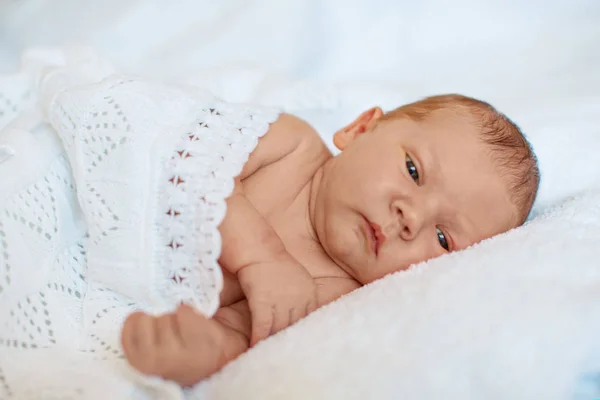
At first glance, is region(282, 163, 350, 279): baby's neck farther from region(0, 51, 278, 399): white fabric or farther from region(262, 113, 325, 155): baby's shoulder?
region(0, 51, 278, 399): white fabric

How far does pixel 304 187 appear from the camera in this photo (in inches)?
45.9

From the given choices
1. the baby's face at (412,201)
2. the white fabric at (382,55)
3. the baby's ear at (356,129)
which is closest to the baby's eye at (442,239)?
the baby's face at (412,201)

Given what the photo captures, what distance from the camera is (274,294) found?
0.89 m

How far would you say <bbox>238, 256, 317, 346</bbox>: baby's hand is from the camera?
0.89 m

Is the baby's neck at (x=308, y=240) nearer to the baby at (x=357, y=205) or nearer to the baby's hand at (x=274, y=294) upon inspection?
the baby at (x=357, y=205)

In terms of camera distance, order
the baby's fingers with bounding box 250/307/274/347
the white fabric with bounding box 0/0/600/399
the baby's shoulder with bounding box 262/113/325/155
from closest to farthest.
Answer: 1. the baby's fingers with bounding box 250/307/274/347
2. the baby's shoulder with bounding box 262/113/325/155
3. the white fabric with bounding box 0/0/600/399

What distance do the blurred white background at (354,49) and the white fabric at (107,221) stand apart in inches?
18.8

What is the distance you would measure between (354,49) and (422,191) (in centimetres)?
77

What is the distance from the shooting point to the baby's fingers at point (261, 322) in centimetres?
88

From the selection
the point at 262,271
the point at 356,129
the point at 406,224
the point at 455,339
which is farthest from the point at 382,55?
the point at 455,339

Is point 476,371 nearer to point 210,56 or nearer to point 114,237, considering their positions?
point 114,237

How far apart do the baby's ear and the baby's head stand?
0.08m

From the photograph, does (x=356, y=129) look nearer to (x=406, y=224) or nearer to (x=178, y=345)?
(x=406, y=224)

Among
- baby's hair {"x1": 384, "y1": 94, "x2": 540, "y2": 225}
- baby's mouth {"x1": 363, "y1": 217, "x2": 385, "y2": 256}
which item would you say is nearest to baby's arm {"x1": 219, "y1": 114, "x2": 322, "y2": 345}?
baby's mouth {"x1": 363, "y1": 217, "x2": 385, "y2": 256}
